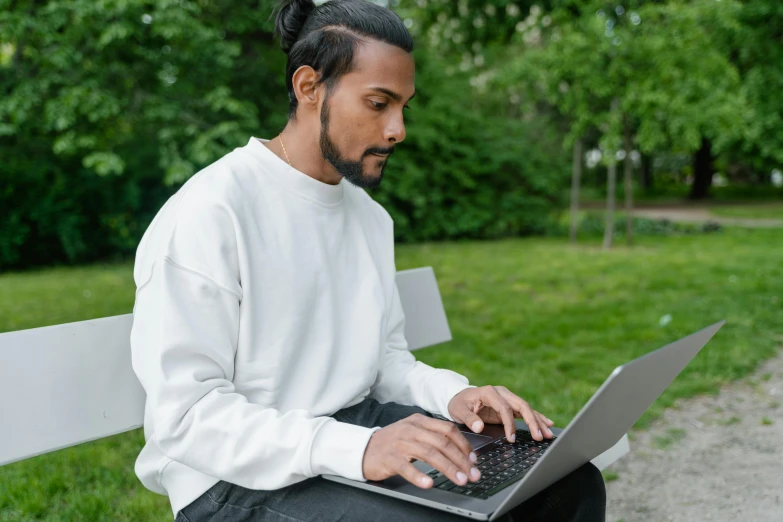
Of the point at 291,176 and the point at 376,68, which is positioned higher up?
the point at 376,68

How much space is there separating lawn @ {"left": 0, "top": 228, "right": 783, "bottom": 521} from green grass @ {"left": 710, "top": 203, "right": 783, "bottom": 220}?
23.5 feet

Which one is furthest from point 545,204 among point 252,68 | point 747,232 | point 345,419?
point 345,419

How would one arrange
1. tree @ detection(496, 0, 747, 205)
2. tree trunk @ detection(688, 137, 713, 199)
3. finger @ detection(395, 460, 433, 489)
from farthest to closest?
1. tree trunk @ detection(688, 137, 713, 199)
2. tree @ detection(496, 0, 747, 205)
3. finger @ detection(395, 460, 433, 489)

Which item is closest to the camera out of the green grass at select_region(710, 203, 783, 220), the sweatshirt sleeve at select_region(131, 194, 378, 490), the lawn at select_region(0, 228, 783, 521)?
the sweatshirt sleeve at select_region(131, 194, 378, 490)

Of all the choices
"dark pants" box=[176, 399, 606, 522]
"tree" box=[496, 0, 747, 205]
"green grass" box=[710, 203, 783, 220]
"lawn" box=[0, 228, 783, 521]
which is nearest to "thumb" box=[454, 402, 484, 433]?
"dark pants" box=[176, 399, 606, 522]

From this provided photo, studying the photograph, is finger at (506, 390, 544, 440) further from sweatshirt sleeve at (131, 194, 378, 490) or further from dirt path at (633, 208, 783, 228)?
dirt path at (633, 208, 783, 228)

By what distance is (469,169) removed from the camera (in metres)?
15.1

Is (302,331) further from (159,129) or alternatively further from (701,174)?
(701,174)

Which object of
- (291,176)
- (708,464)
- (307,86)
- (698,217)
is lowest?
(698,217)

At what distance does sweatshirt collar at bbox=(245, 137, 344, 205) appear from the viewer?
2.05 meters

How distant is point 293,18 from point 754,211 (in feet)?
70.5

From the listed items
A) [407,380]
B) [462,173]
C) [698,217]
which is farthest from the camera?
[698,217]

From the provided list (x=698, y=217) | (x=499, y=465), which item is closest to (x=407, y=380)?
(x=499, y=465)

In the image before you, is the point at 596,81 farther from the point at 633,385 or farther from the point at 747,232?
the point at 633,385
